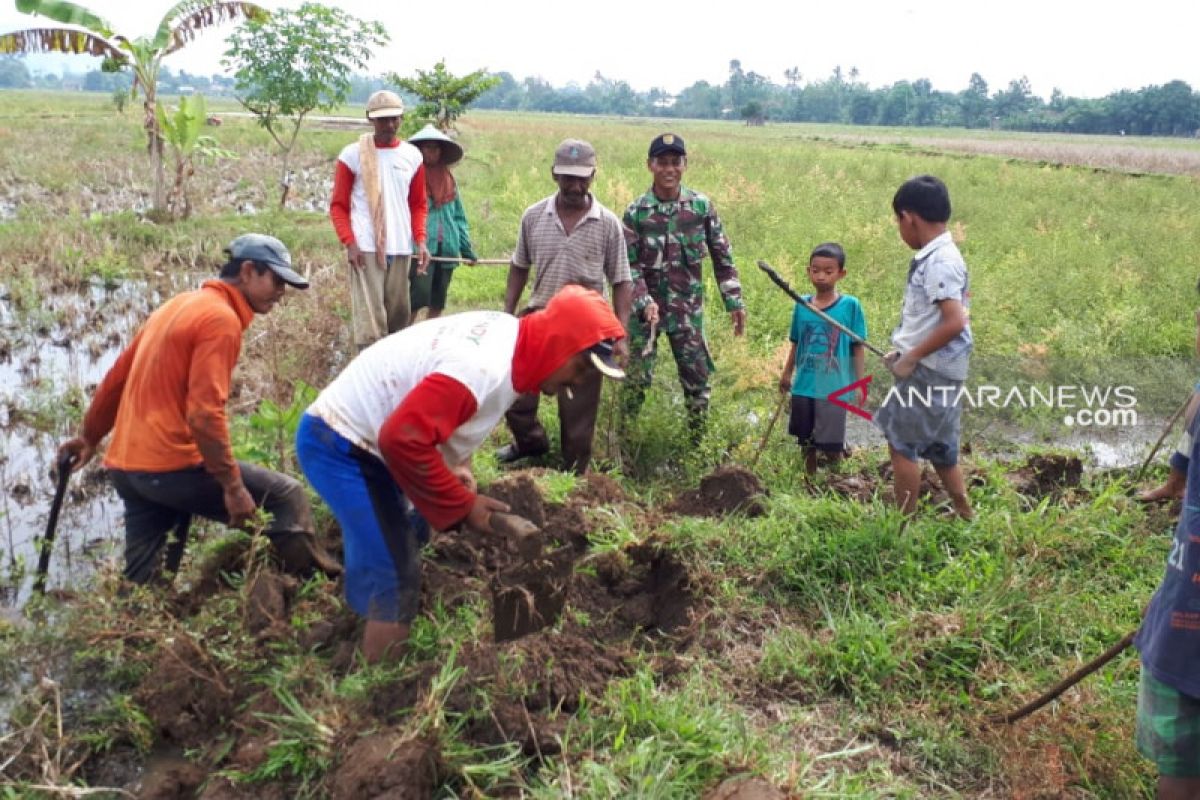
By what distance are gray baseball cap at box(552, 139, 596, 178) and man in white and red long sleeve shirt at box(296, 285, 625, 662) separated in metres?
2.08

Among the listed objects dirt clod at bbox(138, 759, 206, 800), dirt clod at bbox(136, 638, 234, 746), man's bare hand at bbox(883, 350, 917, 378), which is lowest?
dirt clod at bbox(138, 759, 206, 800)

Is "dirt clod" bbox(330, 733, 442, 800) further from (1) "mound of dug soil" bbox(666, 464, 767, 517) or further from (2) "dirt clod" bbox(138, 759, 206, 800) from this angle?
(1) "mound of dug soil" bbox(666, 464, 767, 517)

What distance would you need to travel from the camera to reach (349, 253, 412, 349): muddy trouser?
21.5 feet

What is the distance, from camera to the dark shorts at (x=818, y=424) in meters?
5.25

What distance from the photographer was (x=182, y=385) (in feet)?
11.7

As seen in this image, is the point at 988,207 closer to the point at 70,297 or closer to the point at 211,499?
the point at 70,297

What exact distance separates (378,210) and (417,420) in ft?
12.7

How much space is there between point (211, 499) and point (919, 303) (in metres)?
3.03

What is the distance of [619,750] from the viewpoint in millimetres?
2949

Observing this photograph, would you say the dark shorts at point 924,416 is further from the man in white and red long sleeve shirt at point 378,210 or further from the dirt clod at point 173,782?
the man in white and red long sleeve shirt at point 378,210

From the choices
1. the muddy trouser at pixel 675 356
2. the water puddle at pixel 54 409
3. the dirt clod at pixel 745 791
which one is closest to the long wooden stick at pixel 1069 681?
the dirt clod at pixel 745 791

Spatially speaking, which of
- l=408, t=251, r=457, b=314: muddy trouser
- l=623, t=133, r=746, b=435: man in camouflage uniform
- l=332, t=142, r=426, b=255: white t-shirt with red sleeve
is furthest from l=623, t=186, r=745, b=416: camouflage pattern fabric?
l=408, t=251, r=457, b=314: muddy trouser

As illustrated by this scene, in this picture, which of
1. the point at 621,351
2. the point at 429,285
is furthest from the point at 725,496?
the point at 429,285

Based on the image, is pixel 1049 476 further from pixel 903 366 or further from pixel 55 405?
pixel 55 405
